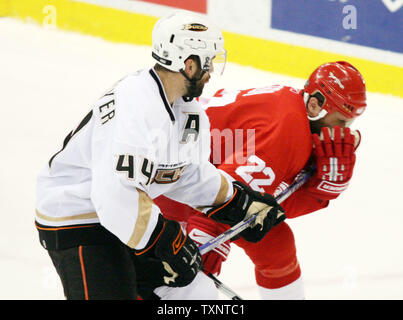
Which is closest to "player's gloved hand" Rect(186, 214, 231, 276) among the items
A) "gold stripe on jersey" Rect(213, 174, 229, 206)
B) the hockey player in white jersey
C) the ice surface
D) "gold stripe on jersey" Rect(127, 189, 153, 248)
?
"gold stripe on jersey" Rect(213, 174, 229, 206)

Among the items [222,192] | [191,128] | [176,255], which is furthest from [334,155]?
[176,255]

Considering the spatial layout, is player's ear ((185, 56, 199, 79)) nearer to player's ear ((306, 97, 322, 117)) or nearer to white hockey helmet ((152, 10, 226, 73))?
white hockey helmet ((152, 10, 226, 73))

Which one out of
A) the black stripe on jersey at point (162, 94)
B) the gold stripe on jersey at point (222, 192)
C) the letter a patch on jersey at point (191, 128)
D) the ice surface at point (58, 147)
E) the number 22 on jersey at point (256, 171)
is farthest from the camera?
the ice surface at point (58, 147)

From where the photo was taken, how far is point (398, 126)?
4812 millimetres

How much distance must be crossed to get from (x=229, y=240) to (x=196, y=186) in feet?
1.10

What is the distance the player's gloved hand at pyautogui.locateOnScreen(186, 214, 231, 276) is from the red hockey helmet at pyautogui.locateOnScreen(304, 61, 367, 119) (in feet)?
2.04

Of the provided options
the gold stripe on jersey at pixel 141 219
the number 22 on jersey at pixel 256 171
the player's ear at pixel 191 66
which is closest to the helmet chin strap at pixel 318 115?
the number 22 on jersey at pixel 256 171

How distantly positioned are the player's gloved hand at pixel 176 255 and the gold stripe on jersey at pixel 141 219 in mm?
71

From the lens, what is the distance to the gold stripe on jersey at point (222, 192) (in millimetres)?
2711

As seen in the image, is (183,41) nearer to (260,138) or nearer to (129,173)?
(129,173)

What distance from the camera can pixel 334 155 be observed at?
303cm

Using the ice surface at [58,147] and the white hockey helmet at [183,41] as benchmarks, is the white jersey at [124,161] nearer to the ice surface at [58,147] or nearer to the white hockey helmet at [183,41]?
the white hockey helmet at [183,41]

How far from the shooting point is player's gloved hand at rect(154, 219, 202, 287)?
2.36m
